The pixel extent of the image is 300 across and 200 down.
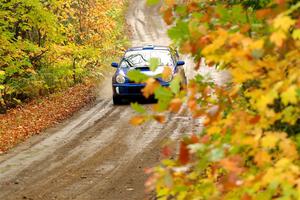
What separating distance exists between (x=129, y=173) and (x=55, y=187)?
4.46ft

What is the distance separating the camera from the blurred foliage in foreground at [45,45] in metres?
14.9

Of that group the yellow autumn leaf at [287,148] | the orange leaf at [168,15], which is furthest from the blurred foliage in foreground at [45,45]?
the yellow autumn leaf at [287,148]

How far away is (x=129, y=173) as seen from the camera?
893 cm

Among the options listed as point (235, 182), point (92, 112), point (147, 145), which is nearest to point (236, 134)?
point (235, 182)

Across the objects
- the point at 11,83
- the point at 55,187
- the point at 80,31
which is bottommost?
the point at 55,187

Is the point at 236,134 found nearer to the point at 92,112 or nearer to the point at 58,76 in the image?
the point at 92,112

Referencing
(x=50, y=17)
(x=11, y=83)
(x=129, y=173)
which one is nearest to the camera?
(x=129, y=173)

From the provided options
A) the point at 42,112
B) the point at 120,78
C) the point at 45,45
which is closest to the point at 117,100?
the point at 120,78

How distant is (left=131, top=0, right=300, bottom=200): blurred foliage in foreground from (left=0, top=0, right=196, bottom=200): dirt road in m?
4.84

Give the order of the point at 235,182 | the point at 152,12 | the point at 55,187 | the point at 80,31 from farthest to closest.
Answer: the point at 152,12, the point at 80,31, the point at 55,187, the point at 235,182

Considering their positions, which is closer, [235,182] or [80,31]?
[235,182]

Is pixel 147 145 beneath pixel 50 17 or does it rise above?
beneath

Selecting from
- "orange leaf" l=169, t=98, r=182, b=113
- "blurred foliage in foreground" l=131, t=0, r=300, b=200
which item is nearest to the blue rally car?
"blurred foliage in foreground" l=131, t=0, r=300, b=200

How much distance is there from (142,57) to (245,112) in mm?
13556
